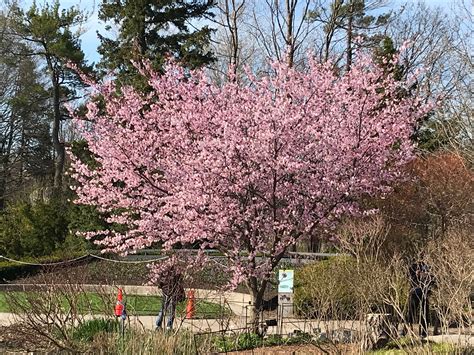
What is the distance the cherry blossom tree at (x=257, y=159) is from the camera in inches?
368

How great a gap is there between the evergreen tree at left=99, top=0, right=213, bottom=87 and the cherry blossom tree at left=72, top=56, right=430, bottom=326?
45.0ft

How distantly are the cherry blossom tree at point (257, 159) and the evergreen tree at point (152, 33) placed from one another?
45.0ft

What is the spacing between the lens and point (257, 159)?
30.1 feet

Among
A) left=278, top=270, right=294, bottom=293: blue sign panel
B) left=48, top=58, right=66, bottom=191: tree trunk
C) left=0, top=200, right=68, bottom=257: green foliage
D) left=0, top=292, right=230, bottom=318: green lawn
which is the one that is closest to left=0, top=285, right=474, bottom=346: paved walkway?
left=0, top=292, right=230, bottom=318: green lawn

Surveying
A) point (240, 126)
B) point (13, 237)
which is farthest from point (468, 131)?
point (13, 237)

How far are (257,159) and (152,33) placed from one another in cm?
1735

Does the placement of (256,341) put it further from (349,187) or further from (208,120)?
(208,120)

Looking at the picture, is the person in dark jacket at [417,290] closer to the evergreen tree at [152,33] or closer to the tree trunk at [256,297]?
the tree trunk at [256,297]

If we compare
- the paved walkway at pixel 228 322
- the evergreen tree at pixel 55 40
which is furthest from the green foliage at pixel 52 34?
the paved walkway at pixel 228 322

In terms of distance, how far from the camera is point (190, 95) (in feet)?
35.1

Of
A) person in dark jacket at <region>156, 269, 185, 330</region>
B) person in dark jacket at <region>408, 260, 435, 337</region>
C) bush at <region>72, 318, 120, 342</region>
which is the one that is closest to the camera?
bush at <region>72, 318, 120, 342</region>

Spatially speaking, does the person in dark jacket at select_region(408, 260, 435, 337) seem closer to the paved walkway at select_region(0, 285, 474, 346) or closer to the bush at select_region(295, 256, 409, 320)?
the bush at select_region(295, 256, 409, 320)

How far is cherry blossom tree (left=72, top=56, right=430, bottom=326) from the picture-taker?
9.35 m

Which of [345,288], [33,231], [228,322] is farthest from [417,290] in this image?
[33,231]
